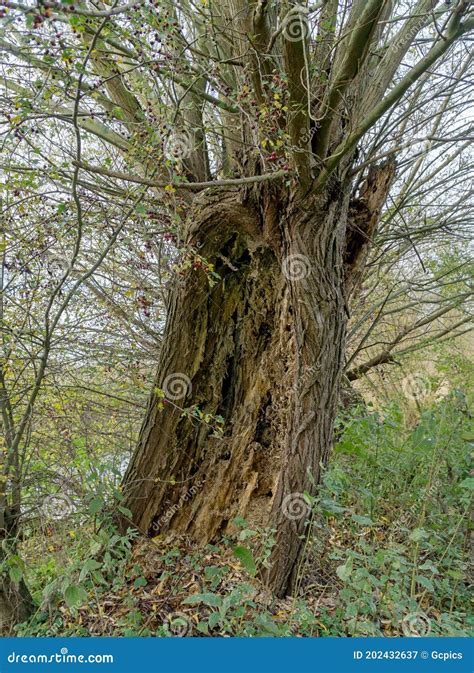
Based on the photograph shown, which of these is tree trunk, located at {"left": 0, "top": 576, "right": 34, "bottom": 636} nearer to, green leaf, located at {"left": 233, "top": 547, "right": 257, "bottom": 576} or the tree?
the tree

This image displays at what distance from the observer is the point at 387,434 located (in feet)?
10.5

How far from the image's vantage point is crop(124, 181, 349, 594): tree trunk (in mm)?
2625

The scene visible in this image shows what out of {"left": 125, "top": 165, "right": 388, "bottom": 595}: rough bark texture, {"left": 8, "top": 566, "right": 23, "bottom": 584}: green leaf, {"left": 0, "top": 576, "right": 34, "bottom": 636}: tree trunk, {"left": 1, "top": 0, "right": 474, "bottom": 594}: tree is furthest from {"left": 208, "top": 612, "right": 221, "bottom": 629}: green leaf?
{"left": 0, "top": 576, "right": 34, "bottom": 636}: tree trunk

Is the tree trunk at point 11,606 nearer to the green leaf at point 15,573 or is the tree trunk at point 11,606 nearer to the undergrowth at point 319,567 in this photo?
the undergrowth at point 319,567

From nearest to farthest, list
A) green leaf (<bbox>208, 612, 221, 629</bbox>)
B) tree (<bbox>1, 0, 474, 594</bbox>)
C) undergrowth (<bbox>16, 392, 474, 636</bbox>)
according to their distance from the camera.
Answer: green leaf (<bbox>208, 612, 221, 629</bbox>) → undergrowth (<bbox>16, 392, 474, 636</bbox>) → tree (<bbox>1, 0, 474, 594</bbox>)

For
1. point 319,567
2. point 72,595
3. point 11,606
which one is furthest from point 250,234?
point 11,606

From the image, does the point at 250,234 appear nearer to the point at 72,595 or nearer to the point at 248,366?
the point at 248,366

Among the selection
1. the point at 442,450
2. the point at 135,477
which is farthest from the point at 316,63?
→ the point at 135,477

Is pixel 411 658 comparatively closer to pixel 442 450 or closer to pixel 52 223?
pixel 442 450

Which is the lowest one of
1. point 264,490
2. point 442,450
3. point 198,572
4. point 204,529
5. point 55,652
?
point 55,652

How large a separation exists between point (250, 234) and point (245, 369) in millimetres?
918

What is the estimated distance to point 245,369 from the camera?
299 cm

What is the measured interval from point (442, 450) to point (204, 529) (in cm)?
157

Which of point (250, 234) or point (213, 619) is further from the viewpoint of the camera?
point (250, 234)
